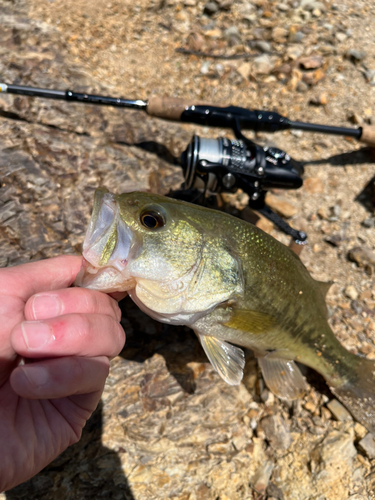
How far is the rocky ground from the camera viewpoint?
2.60 m

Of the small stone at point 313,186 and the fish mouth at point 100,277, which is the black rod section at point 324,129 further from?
the fish mouth at point 100,277

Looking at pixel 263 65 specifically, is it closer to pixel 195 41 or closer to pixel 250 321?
pixel 195 41

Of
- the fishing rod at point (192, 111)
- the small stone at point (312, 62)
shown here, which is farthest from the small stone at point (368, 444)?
the small stone at point (312, 62)

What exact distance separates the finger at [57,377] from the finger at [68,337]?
5 centimetres

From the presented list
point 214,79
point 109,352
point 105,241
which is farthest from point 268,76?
point 109,352

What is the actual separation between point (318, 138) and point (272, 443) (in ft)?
11.3

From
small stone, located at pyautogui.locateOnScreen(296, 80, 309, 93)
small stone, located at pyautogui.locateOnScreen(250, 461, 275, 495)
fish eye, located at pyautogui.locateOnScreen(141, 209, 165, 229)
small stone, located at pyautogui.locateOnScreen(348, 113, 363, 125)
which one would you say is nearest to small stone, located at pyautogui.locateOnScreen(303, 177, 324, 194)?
small stone, located at pyautogui.locateOnScreen(348, 113, 363, 125)

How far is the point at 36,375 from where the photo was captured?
1.47 meters

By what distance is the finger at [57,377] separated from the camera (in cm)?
146

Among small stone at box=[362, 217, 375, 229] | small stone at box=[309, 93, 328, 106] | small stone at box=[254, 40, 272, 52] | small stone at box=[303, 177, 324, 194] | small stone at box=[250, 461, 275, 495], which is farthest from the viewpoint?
small stone at box=[254, 40, 272, 52]

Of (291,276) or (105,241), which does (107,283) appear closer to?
(105,241)

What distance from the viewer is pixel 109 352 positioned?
5.83 ft

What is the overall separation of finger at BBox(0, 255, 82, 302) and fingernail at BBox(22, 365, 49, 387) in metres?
0.50

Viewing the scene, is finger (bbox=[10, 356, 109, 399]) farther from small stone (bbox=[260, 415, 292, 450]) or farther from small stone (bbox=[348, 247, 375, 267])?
small stone (bbox=[348, 247, 375, 267])
